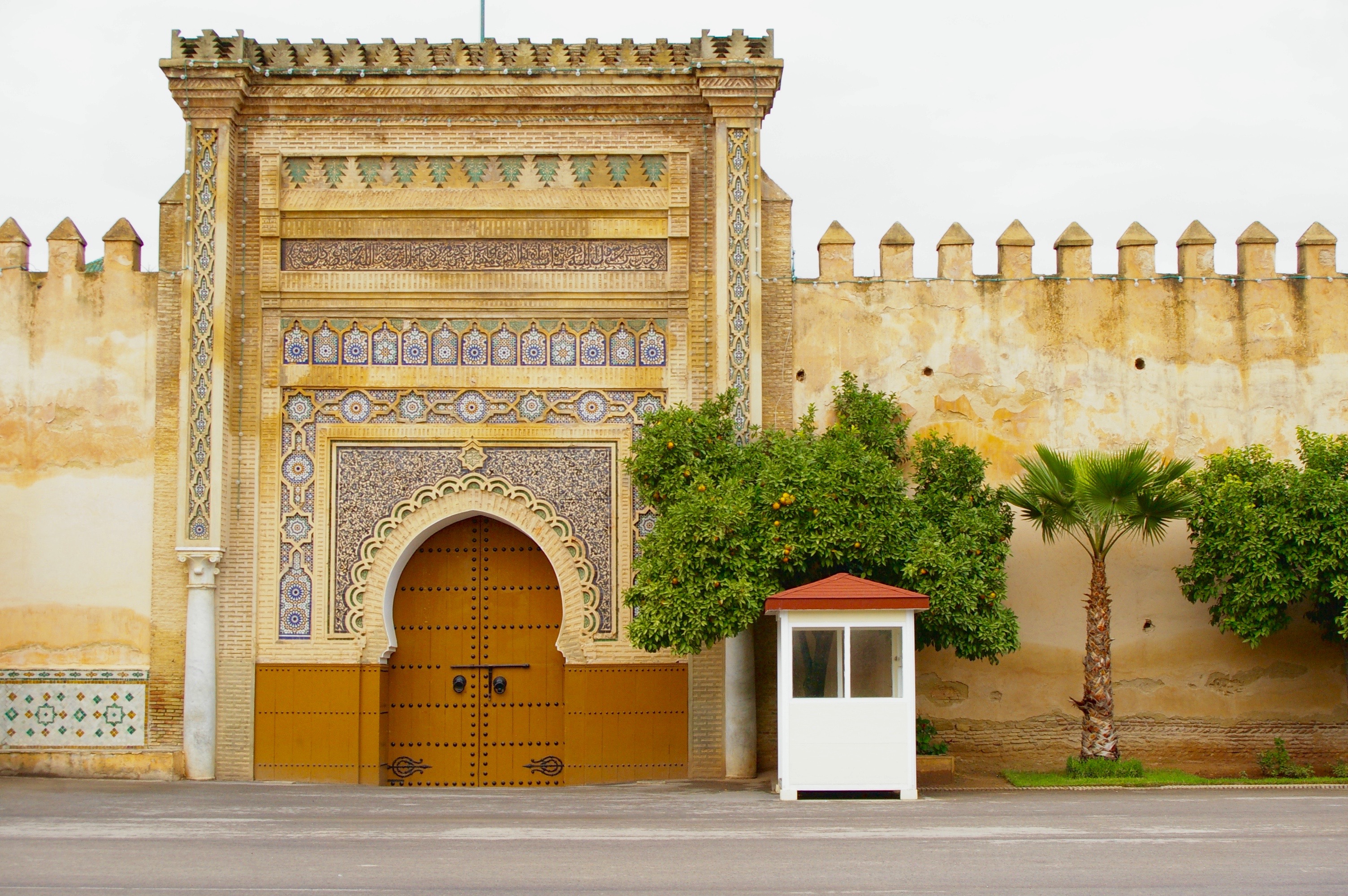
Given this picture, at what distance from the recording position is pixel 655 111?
15094 mm

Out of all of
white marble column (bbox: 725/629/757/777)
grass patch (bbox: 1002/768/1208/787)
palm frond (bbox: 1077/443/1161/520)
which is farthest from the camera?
white marble column (bbox: 725/629/757/777)

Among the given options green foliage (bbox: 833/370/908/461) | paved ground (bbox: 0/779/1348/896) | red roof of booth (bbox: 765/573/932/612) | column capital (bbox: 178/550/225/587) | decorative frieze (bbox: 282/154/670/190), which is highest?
decorative frieze (bbox: 282/154/670/190)

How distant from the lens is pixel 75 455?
14.6 metres

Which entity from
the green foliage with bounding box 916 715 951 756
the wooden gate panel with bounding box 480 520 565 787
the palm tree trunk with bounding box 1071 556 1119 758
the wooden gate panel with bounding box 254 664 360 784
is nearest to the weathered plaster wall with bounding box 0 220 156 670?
the wooden gate panel with bounding box 254 664 360 784

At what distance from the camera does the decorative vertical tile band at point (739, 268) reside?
1460 centimetres

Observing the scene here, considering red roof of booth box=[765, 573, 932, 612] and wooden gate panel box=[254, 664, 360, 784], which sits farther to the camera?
wooden gate panel box=[254, 664, 360, 784]

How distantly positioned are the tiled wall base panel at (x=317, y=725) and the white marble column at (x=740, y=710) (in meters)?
3.53

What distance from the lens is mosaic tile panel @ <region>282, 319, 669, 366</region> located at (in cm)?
1482

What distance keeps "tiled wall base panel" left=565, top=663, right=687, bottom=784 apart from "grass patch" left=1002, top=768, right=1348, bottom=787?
3.34 metres

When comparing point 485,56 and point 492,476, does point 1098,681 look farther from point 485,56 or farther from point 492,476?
point 485,56

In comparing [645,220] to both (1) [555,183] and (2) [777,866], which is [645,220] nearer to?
(1) [555,183]

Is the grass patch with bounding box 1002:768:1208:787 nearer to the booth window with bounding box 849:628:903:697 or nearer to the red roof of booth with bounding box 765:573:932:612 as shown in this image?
the booth window with bounding box 849:628:903:697

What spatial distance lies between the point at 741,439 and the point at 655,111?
3.67 m

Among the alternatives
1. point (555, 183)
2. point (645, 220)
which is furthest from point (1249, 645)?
point (555, 183)
